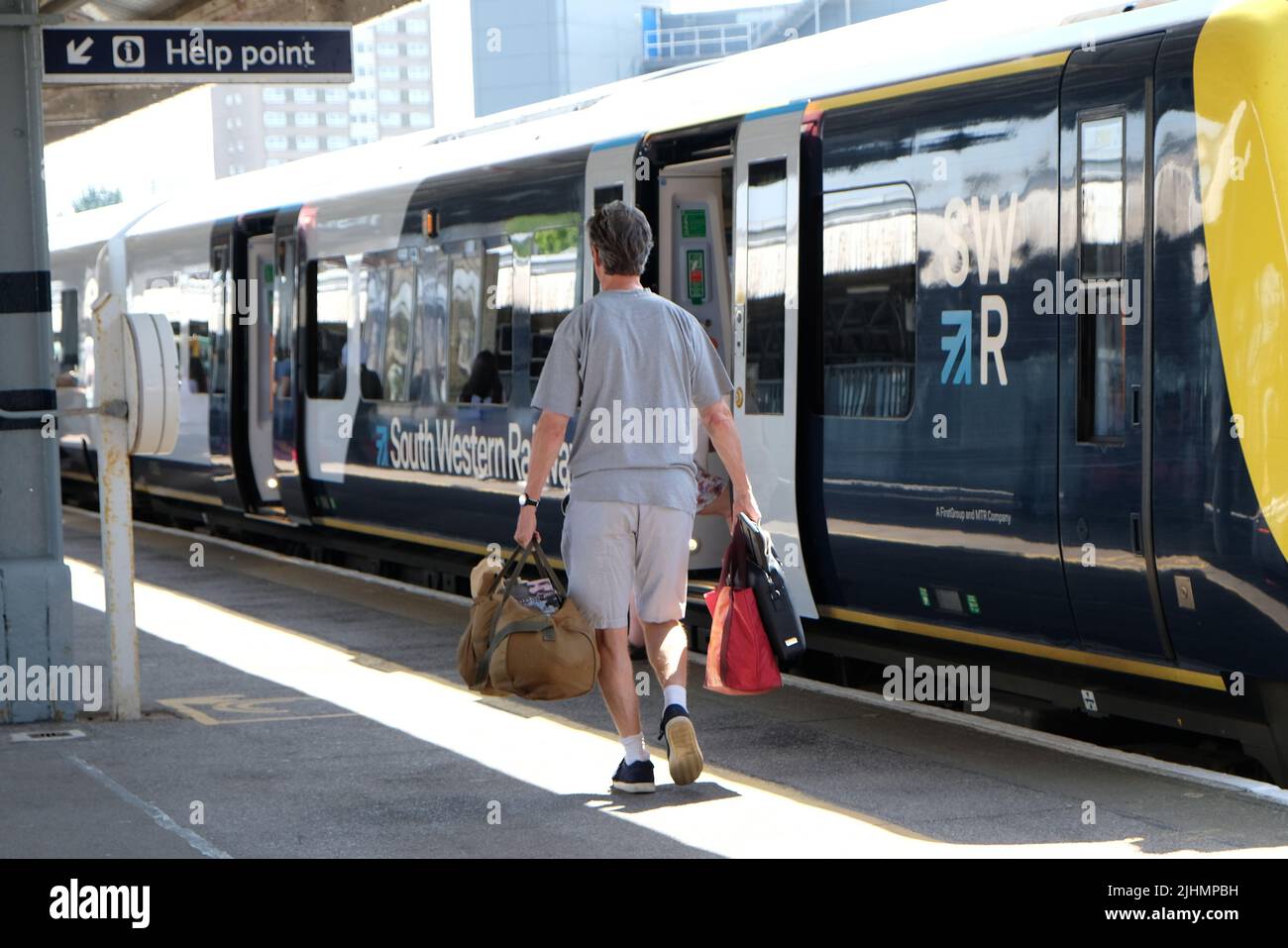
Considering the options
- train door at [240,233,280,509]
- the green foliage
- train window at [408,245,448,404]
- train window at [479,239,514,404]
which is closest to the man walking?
train window at [479,239,514,404]

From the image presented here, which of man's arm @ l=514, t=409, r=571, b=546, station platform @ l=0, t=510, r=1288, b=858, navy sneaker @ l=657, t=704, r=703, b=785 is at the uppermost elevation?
man's arm @ l=514, t=409, r=571, b=546

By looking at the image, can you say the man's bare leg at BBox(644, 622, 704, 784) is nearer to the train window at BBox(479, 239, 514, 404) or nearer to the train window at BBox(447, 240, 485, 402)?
the train window at BBox(479, 239, 514, 404)

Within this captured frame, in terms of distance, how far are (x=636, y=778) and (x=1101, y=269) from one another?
247cm

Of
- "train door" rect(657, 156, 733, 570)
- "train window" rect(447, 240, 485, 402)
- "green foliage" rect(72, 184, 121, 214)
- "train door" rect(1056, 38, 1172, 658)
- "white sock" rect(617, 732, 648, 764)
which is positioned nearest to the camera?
"white sock" rect(617, 732, 648, 764)

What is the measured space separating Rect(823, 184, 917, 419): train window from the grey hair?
1.79 meters

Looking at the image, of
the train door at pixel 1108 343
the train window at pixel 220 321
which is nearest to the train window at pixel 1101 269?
the train door at pixel 1108 343

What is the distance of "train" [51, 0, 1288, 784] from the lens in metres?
6.29

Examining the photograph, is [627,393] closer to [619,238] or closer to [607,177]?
[619,238]

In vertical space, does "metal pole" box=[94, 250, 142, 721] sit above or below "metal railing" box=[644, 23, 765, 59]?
below

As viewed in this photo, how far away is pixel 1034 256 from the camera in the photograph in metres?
7.05

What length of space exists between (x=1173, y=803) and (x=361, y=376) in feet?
27.5

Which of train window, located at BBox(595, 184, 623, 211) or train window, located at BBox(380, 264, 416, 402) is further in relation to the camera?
train window, located at BBox(380, 264, 416, 402)

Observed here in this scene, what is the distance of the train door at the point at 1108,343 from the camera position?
A: 6.59m
